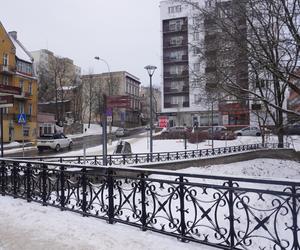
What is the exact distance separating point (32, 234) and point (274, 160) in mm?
24836

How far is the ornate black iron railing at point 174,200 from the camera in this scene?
479 cm

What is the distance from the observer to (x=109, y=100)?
1505cm

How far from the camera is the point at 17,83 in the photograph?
4556 centimetres

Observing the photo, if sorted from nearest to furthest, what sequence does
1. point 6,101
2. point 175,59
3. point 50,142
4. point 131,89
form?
point 6,101, point 50,142, point 175,59, point 131,89

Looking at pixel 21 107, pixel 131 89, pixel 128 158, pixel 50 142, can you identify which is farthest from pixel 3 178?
pixel 131 89

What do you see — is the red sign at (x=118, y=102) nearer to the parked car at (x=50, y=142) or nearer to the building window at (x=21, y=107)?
the parked car at (x=50, y=142)

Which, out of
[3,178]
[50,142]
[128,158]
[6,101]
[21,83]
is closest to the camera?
[3,178]

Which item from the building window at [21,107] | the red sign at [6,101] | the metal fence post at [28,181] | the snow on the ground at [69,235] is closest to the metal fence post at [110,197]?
the snow on the ground at [69,235]

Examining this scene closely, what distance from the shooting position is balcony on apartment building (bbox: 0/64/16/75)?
42.2 m

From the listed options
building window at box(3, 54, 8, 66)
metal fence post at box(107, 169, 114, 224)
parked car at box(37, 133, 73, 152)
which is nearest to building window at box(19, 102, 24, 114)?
building window at box(3, 54, 8, 66)

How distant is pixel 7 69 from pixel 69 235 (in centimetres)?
4152

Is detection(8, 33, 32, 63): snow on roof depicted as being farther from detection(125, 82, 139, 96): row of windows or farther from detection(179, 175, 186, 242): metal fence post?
detection(179, 175, 186, 242): metal fence post

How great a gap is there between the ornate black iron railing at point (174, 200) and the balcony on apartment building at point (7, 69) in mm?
36486

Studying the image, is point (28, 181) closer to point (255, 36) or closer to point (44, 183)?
point (44, 183)
